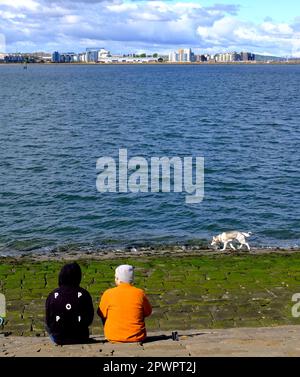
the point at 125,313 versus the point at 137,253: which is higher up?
the point at 125,313

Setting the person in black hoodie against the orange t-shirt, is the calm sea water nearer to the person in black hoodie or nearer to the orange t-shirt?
the person in black hoodie

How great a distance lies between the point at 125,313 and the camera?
8.22 metres

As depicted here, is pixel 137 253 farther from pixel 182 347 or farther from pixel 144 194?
pixel 182 347


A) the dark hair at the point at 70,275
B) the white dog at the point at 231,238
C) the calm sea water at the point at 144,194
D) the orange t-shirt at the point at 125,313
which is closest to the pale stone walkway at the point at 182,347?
the orange t-shirt at the point at 125,313

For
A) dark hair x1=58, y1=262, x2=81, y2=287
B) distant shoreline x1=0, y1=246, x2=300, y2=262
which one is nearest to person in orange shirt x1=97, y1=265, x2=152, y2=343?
dark hair x1=58, y1=262, x2=81, y2=287

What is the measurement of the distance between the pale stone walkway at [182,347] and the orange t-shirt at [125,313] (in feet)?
0.58

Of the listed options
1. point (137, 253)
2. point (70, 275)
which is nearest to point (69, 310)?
point (70, 275)

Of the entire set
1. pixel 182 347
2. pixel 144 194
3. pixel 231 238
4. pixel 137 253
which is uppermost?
pixel 144 194

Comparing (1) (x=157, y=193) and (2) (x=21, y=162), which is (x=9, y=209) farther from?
(2) (x=21, y=162)

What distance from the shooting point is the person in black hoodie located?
820 centimetres

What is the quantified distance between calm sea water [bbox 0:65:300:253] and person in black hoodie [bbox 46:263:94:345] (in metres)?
11.6

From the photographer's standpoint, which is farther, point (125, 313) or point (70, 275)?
point (125, 313)

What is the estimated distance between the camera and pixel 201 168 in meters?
32.8

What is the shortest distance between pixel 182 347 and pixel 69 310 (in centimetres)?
163
